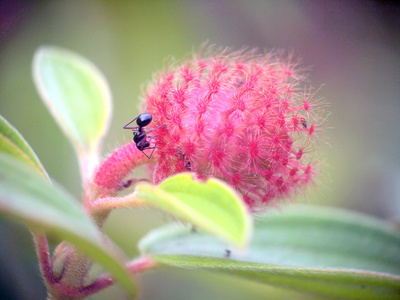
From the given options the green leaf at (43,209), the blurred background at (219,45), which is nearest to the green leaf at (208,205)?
the green leaf at (43,209)

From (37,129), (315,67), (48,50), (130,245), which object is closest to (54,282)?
(48,50)

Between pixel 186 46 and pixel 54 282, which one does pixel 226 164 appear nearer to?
pixel 54 282

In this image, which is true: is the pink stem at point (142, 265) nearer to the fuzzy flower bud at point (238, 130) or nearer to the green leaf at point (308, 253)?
the green leaf at point (308, 253)

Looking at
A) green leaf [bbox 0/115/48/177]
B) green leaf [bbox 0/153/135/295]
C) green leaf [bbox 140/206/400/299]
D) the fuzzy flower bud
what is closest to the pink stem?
green leaf [bbox 140/206/400/299]

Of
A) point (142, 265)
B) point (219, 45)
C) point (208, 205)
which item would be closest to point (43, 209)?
point (208, 205)

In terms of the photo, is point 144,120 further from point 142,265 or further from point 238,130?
point 142,265
